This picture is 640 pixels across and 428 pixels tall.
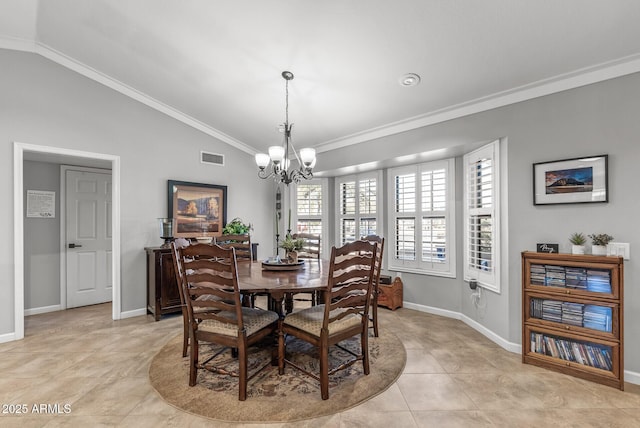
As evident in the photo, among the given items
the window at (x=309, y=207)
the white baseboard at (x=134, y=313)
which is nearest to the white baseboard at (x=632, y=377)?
the window at (x=309, y=207)

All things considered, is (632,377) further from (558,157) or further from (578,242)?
(558,157)

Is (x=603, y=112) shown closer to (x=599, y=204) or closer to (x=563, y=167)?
(x=563, y=167)

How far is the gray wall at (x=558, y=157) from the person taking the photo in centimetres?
237

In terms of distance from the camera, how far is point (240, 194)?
523cm

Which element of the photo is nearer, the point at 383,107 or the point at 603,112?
the point at 603,112

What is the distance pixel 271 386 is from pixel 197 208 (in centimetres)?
315

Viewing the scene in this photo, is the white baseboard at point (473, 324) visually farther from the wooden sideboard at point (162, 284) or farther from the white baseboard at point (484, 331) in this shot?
the wooden sideboard at point (162, 284)

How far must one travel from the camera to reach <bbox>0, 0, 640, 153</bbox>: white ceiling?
2158mm

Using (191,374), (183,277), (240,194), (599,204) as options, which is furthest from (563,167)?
(240,194)

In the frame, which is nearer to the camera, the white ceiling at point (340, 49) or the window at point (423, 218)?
the white ceiling at point (340, 49)

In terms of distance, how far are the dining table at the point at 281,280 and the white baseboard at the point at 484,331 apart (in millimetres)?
1829

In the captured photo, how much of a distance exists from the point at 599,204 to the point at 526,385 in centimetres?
161

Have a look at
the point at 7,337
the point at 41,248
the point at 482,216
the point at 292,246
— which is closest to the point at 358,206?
the point at 482,216

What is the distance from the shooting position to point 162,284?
3895mm
